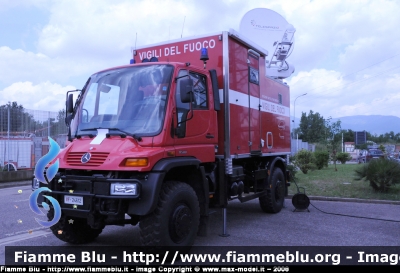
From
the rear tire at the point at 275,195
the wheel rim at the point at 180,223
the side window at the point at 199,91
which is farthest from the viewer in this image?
the rear tire at the point at 275,195

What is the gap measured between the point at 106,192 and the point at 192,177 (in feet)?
4.98

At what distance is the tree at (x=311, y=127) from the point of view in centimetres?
6403

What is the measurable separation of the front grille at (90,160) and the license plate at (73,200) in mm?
432

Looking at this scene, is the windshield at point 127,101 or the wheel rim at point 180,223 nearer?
the wheel rim at point 180,223

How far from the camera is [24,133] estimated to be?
18234 mm

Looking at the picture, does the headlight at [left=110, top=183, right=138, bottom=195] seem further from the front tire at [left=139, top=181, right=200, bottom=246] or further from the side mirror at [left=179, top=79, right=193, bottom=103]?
the side mirror at [left=179, top=79, right=193, bottom=103]

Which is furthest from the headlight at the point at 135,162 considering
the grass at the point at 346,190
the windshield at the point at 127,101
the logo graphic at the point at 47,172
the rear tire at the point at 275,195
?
the grass at the point at 346,190

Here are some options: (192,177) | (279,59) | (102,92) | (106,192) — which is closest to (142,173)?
(106,192)

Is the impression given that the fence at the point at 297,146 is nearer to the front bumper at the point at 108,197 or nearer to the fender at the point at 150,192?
the fender at the point at 150,192

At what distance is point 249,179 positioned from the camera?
8.28 m

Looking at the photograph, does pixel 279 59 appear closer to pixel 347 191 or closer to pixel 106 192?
pixel 347 191

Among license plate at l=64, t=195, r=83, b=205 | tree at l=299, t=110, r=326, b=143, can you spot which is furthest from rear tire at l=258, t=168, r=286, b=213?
tree at l=299, t=110, r=326, b=143

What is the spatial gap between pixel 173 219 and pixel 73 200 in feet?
4.29

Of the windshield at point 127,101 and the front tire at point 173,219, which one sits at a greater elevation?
the windshield at point 127,101
